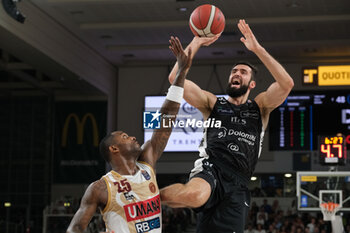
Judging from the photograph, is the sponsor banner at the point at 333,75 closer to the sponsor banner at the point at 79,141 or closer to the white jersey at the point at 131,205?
the sponsor banner at the point at 79,141

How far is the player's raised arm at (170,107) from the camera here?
5.52 metres

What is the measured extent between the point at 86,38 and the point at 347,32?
25.9 feet

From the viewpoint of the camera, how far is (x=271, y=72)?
644 centimetres

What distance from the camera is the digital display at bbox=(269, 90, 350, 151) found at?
1800 cm

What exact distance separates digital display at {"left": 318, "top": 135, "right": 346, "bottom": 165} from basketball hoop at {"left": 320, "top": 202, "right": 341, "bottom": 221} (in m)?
0.96

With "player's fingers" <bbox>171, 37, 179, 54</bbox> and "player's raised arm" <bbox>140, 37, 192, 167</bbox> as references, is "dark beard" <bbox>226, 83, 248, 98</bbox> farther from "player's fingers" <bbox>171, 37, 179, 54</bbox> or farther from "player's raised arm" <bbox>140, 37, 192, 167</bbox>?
"player's fingers" <bbox>171, 37, 179, 54</bbox>

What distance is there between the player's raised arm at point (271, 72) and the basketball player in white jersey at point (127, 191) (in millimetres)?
918

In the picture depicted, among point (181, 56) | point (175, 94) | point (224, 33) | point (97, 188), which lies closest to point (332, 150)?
point (224, 33)

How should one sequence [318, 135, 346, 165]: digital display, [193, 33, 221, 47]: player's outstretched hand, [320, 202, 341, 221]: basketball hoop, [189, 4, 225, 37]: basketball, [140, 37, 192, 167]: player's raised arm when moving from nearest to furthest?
[140, 37, 192, 167]: player's raised arm
[193, 33, 221, 47]: player's outstretched hand
[189, 4, 225, 37]: basketball
[320, 202, 341, 221]: basketball hoop
[318, 135, 346, 165]: digital display

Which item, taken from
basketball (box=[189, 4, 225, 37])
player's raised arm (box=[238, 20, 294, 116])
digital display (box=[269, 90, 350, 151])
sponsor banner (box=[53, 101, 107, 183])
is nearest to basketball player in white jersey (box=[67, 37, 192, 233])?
player's raised arm (box=[238, 20, 294, 116])

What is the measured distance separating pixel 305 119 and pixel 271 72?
12015mm

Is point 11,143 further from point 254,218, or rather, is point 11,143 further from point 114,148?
point 114,148

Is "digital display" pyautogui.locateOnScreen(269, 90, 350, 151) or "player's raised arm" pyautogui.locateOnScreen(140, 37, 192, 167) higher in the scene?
"digital display" pyautogui.locateOnScreen(269, 90, 350, 151)

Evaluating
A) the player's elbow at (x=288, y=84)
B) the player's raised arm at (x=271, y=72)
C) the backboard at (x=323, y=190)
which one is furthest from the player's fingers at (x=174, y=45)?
the backboard at (x=323, y=190)
